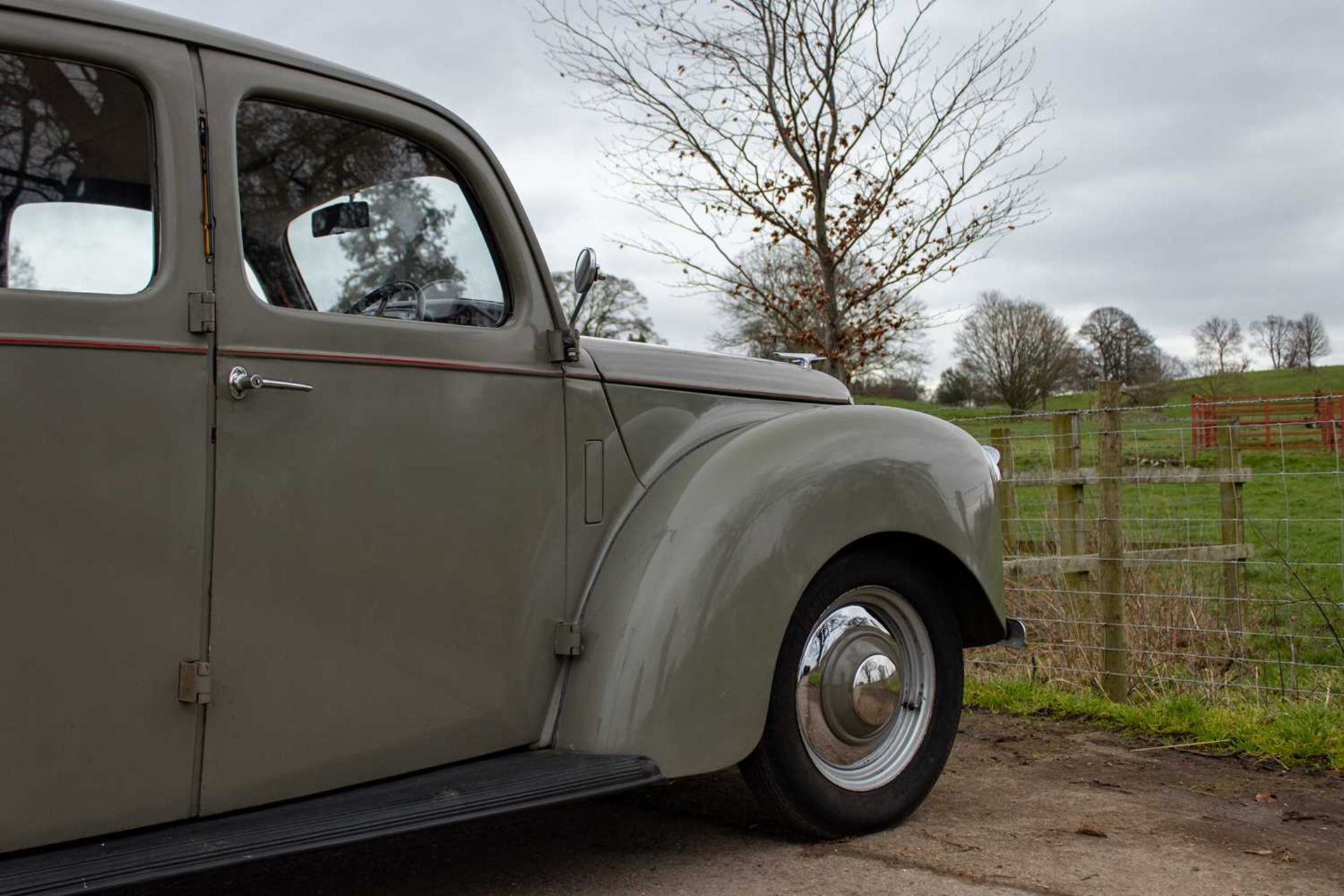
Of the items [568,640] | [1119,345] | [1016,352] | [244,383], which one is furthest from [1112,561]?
[1119,345]

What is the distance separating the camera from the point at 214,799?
2.48 m

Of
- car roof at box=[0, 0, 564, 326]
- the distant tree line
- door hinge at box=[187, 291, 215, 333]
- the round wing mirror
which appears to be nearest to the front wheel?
the round wing mirror

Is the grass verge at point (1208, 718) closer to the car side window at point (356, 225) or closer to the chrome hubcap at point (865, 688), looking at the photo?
the chrome hubcap at point (865, 688)

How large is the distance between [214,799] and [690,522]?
1355 millimetres

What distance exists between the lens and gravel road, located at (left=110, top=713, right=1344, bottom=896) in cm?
305

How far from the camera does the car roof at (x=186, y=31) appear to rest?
2391mm

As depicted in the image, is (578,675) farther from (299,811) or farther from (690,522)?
(299,811)

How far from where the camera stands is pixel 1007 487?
9156 mm

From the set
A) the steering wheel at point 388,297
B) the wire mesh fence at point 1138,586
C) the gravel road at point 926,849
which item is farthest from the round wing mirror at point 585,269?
the wire mesh fence at point 1138,586

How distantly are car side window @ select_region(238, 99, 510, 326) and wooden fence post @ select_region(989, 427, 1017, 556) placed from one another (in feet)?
18.6

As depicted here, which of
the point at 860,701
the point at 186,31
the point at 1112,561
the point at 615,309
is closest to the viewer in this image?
the point at 186,31

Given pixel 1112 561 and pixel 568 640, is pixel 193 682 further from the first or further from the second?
pixel 1112 561

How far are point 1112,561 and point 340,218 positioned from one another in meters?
4.54

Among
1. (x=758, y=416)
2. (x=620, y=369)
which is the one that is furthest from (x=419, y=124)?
(x=758, y=416)
